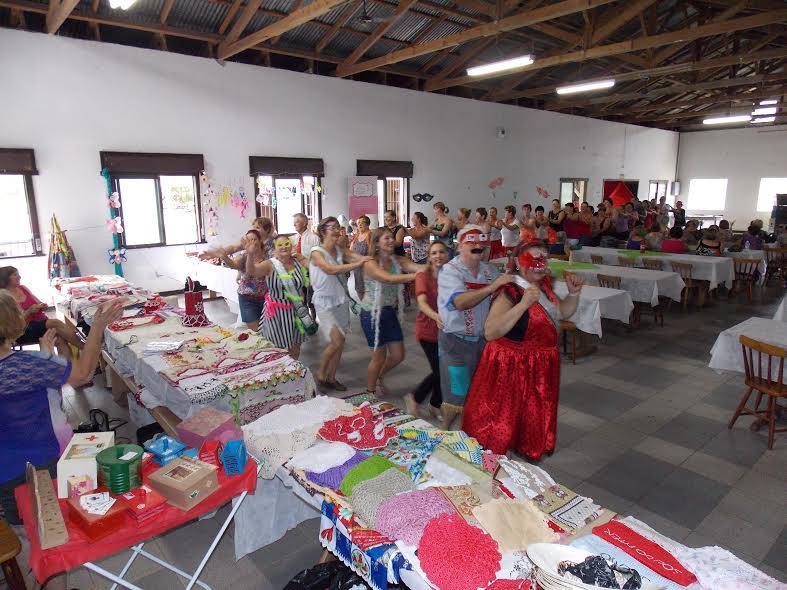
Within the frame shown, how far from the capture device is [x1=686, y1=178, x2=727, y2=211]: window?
2036 centimetres

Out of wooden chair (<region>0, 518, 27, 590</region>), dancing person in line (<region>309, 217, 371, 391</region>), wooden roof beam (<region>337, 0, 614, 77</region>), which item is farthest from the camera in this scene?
wooden roof beam (<region>337, 0, 614, 77</region>)

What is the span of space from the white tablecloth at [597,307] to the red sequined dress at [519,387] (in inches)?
113

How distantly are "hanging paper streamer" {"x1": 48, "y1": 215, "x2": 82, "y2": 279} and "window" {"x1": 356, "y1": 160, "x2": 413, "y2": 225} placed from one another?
5.73 metres

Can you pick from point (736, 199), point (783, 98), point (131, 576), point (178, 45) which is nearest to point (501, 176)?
point (178, 45)

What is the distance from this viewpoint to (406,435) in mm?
2254

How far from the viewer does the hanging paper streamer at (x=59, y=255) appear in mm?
7367

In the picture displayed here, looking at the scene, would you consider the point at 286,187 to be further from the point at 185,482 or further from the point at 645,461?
the point at 185,482

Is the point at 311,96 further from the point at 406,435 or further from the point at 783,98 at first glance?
the point at 783,98

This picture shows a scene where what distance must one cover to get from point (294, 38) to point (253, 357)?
26.6ft

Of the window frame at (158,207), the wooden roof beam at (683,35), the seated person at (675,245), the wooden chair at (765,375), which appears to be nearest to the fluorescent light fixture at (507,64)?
the wooden roof beam at (683,35)

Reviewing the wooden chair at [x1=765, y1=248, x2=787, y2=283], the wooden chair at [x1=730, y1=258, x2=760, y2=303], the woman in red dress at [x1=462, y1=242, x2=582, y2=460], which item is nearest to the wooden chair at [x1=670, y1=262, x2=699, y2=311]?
the wooden chair at [x1=730, y1=258, x2=760, y2=303]

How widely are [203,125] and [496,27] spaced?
5214 millimetres

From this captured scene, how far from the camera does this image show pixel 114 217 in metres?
8.21

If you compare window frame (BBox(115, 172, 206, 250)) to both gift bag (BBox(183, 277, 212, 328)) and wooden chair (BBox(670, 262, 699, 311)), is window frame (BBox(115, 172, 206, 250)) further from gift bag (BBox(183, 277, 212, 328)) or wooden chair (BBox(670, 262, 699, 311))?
wooden chair (BBox(670, 262, 699, 311))
